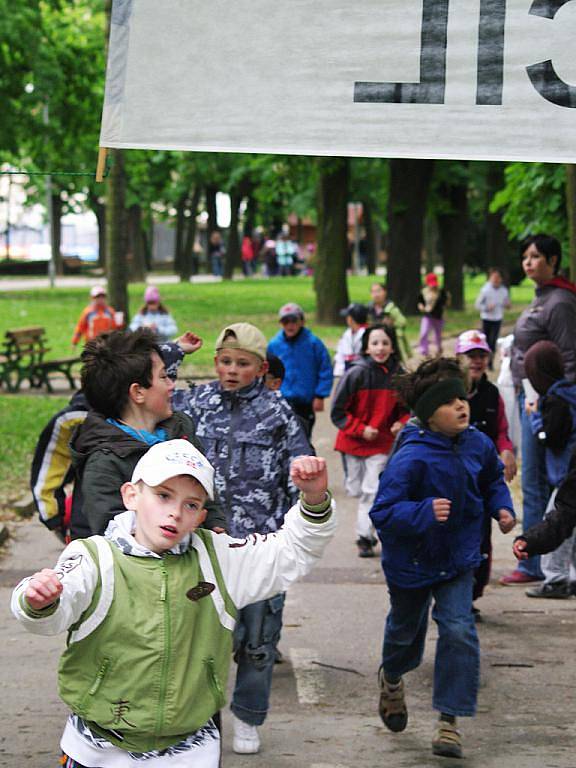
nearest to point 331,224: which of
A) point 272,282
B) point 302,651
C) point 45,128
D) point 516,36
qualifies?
point 45,128

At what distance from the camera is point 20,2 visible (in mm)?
32031

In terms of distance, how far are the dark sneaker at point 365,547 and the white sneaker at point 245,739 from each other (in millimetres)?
4274

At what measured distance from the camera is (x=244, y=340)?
6.45 metres

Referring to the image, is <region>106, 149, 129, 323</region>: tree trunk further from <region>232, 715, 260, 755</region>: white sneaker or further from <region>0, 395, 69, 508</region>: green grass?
<region>232, 715, 260, 755</region>: white sneaker

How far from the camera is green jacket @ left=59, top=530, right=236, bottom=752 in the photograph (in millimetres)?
3926

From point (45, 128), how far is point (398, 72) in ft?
104

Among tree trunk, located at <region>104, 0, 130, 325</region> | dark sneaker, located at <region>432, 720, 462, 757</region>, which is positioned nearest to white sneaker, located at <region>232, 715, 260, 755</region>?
dark sneaker, located at <region>432, 720, 462, 757</region>

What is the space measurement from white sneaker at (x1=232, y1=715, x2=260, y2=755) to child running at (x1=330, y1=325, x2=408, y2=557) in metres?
4.26

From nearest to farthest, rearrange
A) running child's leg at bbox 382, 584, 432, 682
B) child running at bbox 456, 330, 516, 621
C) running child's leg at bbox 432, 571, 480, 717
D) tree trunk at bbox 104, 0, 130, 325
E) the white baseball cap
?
the white baseball cap < running child's leg at bbox 432, 571, 480, 717 < running child's leg at bbox 382, 584, 432, 682 < child running at bbox 456, 330, 516, 621 < tree trunk at bbox 104, 0, 130, 325

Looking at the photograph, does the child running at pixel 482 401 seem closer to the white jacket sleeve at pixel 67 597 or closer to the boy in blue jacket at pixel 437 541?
the boy in blue jacket at pixel 437 541

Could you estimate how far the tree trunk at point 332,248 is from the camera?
33250 mm

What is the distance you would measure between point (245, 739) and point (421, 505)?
1.22 metres

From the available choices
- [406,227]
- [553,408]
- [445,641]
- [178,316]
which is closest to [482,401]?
[553,408]

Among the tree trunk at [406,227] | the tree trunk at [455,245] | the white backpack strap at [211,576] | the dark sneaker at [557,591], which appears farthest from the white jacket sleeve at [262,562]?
the tree trunk at [455,245]
